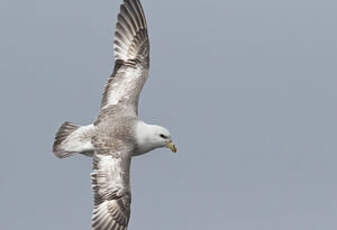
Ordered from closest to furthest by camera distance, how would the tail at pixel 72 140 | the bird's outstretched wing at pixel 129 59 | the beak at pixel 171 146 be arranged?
the tail at pixel 72 140 → the beak at pixel 171 146 → the bird's outstretched wing at pixel 129 59

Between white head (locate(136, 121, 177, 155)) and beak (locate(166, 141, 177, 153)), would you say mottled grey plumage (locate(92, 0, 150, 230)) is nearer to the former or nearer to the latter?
white head (locate(136, 121, 177, 155))

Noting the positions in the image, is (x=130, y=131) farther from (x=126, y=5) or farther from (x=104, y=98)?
(x=126, y=5)

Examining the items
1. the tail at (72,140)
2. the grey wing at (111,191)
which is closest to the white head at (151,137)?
the grey wing at (111,191)

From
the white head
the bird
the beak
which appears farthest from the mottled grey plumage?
the beak

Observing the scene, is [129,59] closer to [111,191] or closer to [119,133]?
[119,133]

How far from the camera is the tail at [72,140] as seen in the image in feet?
66.9

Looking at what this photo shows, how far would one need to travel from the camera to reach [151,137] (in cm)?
2055

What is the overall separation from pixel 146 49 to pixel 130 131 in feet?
12.1

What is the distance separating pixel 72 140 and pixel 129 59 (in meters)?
3.27

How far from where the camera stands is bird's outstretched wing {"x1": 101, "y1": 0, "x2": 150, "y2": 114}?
21.8 metres

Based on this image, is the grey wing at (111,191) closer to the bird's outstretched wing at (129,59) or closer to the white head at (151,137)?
the white head at (151,137)

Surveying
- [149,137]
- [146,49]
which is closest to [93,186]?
[149,137]

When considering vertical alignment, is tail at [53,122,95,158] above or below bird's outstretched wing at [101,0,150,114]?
below

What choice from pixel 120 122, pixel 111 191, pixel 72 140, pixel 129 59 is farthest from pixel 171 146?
pixel 129 59
